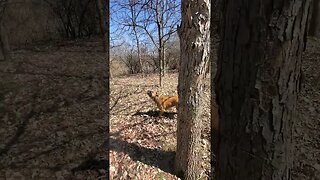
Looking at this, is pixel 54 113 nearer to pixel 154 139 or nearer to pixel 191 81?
pixel 191 81

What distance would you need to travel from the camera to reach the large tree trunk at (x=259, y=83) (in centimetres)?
78

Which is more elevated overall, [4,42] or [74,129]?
[4,42]

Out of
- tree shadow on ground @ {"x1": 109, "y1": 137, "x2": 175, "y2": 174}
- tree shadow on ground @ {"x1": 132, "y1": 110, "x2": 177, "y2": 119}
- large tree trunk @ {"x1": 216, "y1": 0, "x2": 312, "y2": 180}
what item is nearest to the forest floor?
tree shadow on ground @ {"x1": 109, "y1": 137, "x2": 175, "y2": 174}

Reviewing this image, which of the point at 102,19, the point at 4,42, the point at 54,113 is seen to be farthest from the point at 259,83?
the point at 54,113

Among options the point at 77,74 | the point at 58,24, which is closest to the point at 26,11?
the point at 58,24

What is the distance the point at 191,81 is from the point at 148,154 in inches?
43.2

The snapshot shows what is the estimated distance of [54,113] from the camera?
7.97 ft

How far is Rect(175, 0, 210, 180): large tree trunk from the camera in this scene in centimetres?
242

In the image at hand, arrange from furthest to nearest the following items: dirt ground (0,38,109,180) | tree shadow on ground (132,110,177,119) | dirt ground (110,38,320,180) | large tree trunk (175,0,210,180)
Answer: tree shadow on ground (132,110,177,119), dirt ground (110,38,320,180), large tree trunk (175,0,210,180), dirt ground (0,38,109,180)

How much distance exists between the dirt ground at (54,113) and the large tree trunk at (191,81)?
70 cm

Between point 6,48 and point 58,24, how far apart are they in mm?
296

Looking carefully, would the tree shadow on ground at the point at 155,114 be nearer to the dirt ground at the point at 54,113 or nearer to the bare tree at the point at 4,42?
the dirt ground at the point at 54,113

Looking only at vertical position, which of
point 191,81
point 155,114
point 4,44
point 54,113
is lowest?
point 155,114

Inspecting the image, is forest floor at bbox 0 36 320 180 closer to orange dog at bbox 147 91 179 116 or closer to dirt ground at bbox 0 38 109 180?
dirt ground at bbox 0 38 109 180
